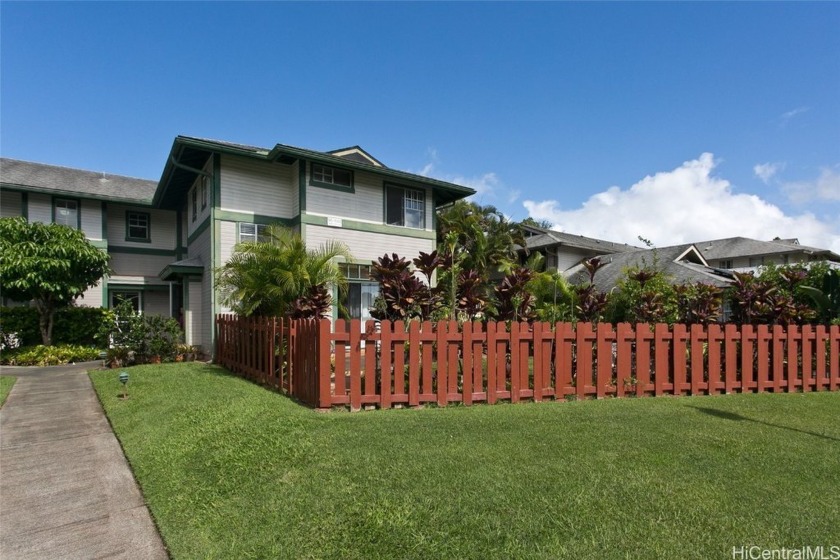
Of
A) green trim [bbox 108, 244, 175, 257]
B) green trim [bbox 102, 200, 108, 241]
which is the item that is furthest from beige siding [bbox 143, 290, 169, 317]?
green trim [bbox 102, 200, 108, 241]

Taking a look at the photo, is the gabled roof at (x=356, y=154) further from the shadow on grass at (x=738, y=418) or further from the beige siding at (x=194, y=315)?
the shadow on grass at (x=738, y=418)

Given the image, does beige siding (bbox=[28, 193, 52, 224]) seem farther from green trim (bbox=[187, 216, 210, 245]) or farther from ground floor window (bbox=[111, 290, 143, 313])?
green trim (bbox=[187, 216, 210, 245])

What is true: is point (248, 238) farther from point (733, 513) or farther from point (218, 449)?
point (733, 513)

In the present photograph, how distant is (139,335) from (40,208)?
936 centimetres

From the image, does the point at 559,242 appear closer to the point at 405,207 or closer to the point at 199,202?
the point at 405,207

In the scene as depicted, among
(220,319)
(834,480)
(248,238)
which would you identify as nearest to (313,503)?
(834,480)

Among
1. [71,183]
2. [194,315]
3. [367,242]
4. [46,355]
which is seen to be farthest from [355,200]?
[71,183]

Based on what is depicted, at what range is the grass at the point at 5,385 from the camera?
7988mm

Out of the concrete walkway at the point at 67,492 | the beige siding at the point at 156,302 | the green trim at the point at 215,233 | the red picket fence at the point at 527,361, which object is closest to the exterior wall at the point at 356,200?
the green trim at the point at 215,233

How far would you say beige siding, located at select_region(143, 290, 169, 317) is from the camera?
63.0 ft

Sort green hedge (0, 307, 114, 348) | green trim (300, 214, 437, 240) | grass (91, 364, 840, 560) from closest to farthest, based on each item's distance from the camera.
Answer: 1. grass (91, 364, 840, 560)
2. green trim (300, 214, 437, 240)
3. green hedge (0, 307, 114, 348)

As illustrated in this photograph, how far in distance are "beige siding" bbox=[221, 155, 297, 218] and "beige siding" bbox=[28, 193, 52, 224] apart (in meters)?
9.32

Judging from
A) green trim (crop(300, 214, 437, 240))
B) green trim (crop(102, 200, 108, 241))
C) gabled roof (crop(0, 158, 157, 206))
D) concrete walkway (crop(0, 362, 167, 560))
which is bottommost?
concrete walkway (crop(0, 362, 167, 560))

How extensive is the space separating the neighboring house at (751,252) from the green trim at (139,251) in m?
33.8
